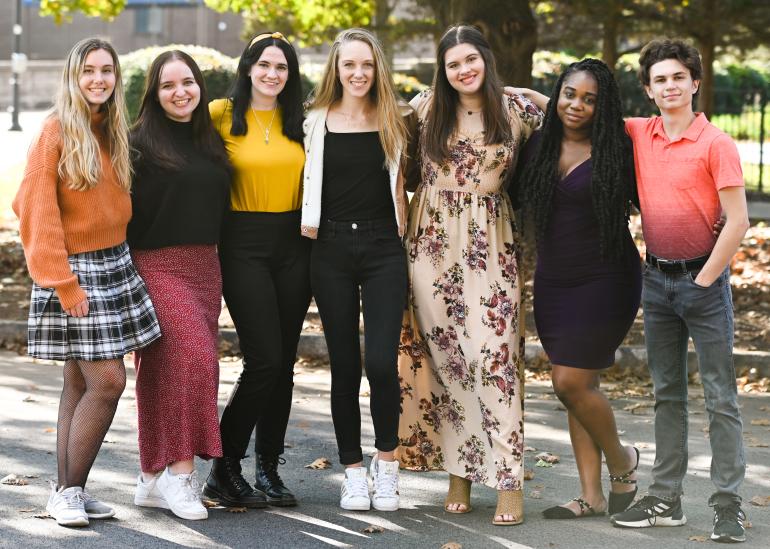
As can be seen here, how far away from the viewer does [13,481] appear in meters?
6.00

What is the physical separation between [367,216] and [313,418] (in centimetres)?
241

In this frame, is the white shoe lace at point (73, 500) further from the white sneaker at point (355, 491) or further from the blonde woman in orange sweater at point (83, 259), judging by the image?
the white sneaker at point (355, 491)

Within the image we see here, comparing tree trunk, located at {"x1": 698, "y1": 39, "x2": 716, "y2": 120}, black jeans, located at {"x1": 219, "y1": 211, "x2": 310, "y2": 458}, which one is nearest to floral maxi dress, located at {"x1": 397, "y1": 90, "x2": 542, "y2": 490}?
black jeans, located at {"x1": 219, "y1": 211, "x2": 310, "y2": 458}

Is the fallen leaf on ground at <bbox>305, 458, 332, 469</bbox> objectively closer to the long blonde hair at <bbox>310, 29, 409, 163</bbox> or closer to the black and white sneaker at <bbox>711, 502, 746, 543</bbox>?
the long blonde hair at <bbox>310, 29, 409, 163</bbox>

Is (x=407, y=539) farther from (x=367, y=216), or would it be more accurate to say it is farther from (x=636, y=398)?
(x=636, y=398)

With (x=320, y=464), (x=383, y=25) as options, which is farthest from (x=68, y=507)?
(x=383, y=25)

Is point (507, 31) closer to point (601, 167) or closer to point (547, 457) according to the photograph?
point (547, 457)

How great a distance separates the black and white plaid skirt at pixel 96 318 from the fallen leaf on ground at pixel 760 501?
2954 millimetres

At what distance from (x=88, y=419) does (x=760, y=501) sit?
319cm

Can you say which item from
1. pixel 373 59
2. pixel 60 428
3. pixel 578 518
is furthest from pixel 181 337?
pixel 578 518

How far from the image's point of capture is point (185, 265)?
18.0 feet

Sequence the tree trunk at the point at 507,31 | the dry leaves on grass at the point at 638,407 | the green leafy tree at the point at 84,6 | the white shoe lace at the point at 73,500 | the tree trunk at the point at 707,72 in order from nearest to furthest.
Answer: the white shoe lace at the point at 73,500, the dry leaves on grass at the point at 638,407, the tree trunk at the point at 507,31, the green leafy tree at the point at 84,6, the tree trunk at the point at 707,72

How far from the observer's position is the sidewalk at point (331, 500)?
17.0 feet

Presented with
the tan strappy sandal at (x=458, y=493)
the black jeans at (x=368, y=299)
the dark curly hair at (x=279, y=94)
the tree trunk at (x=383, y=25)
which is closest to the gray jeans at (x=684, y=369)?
the tan strappy sandal at (x=458, y=493)
